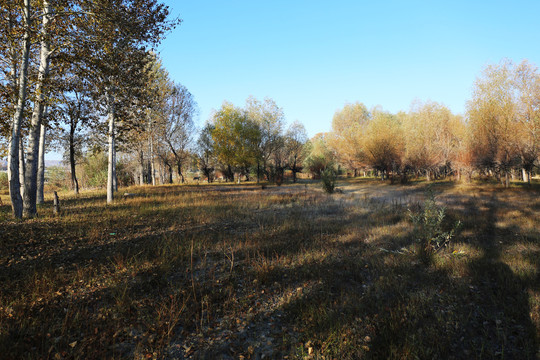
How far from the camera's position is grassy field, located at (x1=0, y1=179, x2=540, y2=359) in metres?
3.09

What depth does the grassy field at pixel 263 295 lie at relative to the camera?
10.1 ft

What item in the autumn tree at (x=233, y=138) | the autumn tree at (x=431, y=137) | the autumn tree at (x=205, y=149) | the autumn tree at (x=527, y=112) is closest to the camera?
the autumn tree at (x=527, y=112)

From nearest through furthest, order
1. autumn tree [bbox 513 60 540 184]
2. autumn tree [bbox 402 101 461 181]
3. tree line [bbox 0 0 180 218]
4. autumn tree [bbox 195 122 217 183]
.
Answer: tree line [bbox 0 0 180 218]
autumn tree [bbox 513 60 540 184]
autumn tree [bbox 402 101 461 181]
autumn tree [bbox 195 122 217 183]

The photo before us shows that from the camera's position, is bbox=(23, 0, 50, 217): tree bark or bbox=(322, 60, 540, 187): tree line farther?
bbox=(322, 60, 540, 187): tree line

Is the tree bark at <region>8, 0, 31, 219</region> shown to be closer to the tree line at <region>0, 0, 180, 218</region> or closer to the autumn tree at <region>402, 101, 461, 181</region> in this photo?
the tree line at <region>0, 0, 180, 218</region>

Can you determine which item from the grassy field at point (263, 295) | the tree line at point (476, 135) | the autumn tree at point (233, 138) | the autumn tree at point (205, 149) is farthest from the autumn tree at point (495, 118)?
the autumn tree at point (205, 149)

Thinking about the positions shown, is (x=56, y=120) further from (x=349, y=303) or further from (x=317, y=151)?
(x=317, y=151)

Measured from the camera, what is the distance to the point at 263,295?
14.4 feet

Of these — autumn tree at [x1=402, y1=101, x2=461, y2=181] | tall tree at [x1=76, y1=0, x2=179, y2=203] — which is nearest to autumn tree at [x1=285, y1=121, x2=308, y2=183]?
autumn tree at [x1=402, y1=101, x2=461, y2=181]

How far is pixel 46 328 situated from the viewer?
3.24 meters

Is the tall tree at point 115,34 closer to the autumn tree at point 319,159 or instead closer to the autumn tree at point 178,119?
the autumn tree at point 178,119

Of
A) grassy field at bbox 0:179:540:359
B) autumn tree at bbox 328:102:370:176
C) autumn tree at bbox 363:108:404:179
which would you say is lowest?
grassy field at bbox 0:179:540:359

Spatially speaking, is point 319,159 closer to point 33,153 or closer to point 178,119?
point 178,119

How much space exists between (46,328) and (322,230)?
712 centimetres
